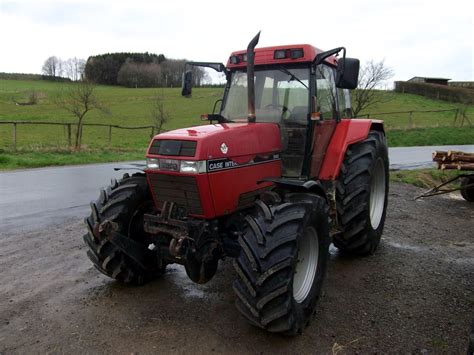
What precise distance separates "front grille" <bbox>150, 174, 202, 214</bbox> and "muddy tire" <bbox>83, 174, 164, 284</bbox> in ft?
1.37

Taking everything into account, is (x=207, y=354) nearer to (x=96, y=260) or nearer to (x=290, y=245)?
(x=290, y=245)

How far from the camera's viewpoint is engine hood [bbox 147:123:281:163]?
11.3ft

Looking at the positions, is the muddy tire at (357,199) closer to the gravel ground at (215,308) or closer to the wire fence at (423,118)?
the gravel ground at (215,308)

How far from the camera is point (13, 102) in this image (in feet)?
138

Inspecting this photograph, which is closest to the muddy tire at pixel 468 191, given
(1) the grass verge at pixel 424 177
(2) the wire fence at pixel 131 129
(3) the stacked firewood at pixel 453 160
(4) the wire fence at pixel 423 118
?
(3) the stacked firewood at pixel 453 160

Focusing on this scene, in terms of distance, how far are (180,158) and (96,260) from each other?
143cm

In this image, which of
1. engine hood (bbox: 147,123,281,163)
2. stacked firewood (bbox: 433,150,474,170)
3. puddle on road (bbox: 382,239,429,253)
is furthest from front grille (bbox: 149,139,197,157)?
stacked firewood (bbox: 433,150,474,170)

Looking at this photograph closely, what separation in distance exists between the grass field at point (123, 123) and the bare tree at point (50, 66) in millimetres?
10968

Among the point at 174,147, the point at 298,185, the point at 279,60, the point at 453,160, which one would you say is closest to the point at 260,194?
the point at 298,185

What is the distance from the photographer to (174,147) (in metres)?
3.53

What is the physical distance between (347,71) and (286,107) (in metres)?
0.74

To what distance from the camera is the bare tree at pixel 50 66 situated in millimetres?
68812

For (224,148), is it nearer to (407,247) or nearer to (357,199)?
(357,199)

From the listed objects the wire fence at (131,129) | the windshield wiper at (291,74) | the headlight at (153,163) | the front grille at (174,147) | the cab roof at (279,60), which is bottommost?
the wire fence at (131,129)
